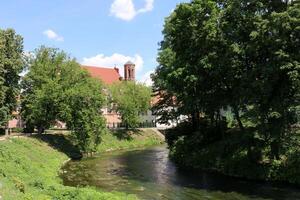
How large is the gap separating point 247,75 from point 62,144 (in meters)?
35.1

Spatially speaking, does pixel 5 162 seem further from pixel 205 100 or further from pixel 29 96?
pixel 29 96

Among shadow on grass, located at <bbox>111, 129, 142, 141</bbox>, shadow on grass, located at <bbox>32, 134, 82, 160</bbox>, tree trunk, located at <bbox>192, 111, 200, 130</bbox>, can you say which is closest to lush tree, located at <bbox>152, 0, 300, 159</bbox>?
tree trunk, located at <bbox>192, 111, 200, 130</bbox>

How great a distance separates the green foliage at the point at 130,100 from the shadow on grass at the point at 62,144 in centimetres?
2134

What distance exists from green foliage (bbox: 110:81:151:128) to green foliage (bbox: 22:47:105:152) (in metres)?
20.7

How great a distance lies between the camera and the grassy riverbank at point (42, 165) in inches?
988

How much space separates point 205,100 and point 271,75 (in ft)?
30.3

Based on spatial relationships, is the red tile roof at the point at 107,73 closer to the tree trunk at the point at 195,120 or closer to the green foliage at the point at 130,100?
the green foliage at the point at 130,100

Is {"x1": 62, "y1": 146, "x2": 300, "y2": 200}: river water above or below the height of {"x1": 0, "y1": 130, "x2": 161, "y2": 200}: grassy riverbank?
below

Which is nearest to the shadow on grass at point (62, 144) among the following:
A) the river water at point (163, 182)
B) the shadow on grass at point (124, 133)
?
the river water at point (163, 182)

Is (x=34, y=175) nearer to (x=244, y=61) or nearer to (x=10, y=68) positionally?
(x=244, y=61)

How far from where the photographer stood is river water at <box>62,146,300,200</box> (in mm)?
31969

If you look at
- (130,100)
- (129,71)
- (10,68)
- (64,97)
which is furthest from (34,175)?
(129,71)

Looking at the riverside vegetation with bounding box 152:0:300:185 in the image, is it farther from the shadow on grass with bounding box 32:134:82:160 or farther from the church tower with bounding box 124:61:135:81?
the church tower with bounding box 124:61:135:81

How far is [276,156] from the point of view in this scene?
3700cm
